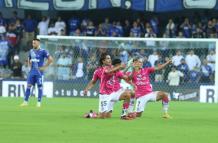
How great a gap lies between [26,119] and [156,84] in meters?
12.6

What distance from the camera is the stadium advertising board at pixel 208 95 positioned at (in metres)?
28.5

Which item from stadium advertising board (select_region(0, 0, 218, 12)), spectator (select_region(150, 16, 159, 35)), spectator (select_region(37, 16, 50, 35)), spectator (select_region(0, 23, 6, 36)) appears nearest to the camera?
stadium advertising board (select_region(0, 0, 218, 12))

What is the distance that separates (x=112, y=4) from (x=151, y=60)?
12.9 ft

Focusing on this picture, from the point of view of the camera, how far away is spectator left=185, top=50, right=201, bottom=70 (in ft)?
96.3

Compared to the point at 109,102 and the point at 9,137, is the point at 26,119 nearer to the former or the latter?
the point at 109,102

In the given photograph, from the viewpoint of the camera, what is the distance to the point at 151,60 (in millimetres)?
29750

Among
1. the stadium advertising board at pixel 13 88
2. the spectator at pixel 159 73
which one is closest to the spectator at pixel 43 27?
the stadium advertising board at pixel 13 88

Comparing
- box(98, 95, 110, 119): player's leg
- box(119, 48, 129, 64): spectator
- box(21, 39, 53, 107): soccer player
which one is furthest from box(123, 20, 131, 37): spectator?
box(98, 95, 110, 119): player's leg

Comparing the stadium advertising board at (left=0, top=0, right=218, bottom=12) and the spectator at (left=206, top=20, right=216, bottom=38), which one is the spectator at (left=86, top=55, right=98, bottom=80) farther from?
the spectator at (left=206, top=20, right=216, bottom=38)

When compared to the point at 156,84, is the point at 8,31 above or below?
above

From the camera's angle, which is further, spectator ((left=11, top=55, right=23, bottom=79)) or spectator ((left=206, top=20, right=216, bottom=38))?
spectator ((left=206, top=20, right=216, bottom=38))

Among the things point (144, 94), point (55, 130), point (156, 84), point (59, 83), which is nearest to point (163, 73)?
point (156, 84)

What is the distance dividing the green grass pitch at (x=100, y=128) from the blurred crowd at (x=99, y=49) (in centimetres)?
957

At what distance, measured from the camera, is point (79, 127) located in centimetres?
1511
